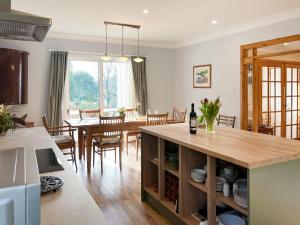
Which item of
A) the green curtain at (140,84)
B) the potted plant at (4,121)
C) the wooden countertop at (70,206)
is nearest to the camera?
the wooden countertop at (70,206)

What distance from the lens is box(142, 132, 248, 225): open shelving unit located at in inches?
78.5

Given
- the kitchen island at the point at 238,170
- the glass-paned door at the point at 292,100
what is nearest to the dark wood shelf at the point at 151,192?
the kitchen island at the point at 238,170

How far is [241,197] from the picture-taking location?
1.83 metres

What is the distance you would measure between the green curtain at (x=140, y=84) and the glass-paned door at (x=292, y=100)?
3276 mm

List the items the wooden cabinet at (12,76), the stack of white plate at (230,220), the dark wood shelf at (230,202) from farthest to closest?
the wooden cabinet at (12,76)
the stack of white plate at (230,220)
the dark wood shelf at (230,202)

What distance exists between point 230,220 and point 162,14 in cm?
345

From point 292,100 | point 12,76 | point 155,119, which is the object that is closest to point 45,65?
point 12,76

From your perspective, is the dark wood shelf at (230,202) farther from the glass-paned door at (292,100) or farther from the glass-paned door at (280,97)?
the glass-paned door at (292,100)

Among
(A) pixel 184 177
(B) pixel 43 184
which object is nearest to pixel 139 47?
(A) pixel 184 177

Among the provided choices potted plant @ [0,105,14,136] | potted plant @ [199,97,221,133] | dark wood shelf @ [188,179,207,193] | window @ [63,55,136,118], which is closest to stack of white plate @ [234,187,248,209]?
dark wood shelf @ [188,179,207,193]

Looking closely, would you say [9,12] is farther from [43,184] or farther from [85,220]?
[85,220]

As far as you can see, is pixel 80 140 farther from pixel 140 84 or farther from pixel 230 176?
pixel 230 176

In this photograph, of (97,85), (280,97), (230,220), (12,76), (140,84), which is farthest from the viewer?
(140,84)

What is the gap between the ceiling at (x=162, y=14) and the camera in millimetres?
3752
